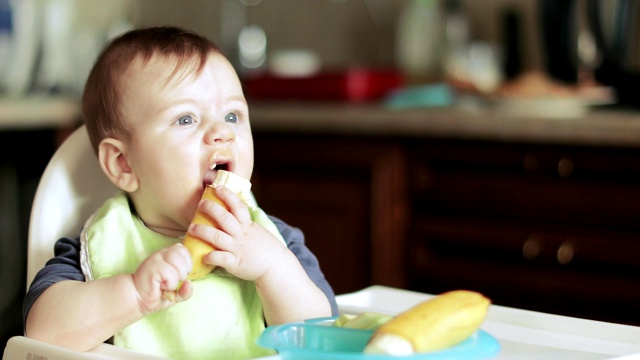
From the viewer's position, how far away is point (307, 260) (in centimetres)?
124

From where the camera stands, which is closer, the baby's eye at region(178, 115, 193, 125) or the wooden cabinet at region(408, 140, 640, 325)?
the baby's eye at region(178, 115, 193, 125)

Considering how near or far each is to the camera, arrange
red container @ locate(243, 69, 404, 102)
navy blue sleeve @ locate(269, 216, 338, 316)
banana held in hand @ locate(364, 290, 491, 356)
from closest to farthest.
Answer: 1. banana held in hand @ locate(364, 290, 491, 356)
2. navy blue sleeve @ locate(269, 216, 338, 316)
3. red container @ locate(243, 69, 404, 102)

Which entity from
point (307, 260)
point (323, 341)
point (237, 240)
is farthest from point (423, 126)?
point (323, 341)

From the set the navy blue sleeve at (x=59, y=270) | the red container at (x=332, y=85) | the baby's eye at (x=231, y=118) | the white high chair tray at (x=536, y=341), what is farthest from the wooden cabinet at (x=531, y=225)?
the navy blue sleeve at (x=59, y=270)

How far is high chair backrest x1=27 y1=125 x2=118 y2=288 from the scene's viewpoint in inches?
49.1

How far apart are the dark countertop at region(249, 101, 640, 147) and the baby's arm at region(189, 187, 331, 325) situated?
4.03ft

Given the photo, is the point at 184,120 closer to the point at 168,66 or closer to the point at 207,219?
the point at 168,66

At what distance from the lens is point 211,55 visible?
1204 millimetres

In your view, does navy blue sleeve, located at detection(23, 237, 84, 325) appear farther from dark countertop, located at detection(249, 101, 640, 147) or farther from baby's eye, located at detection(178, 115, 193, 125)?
dark countertop, located at detection(249, 101, 640, 147)

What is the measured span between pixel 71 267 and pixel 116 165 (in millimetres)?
138

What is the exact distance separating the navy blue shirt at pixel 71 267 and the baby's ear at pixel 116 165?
8 cm

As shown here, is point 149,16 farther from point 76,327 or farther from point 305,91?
point 76,327

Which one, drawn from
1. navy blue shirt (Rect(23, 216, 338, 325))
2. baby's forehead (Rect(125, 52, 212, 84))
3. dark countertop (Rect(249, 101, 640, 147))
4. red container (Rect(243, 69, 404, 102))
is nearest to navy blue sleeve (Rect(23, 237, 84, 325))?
navy blue shirt (Rect(23, 216, 338, 325))

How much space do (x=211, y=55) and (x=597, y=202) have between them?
1.29 m
